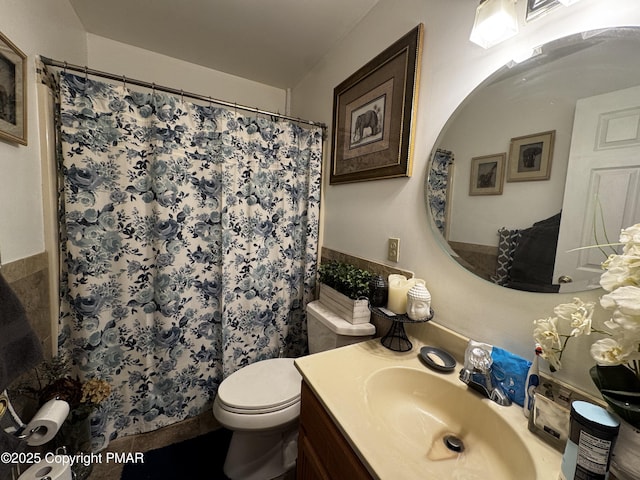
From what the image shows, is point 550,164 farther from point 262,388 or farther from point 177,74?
point 177,74

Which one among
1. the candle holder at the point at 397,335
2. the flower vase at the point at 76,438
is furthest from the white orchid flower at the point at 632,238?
the flower vase at the point at 76,438

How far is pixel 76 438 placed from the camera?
1123mm

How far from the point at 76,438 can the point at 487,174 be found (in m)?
2.00

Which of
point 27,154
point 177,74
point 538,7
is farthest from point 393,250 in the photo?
point 177,74

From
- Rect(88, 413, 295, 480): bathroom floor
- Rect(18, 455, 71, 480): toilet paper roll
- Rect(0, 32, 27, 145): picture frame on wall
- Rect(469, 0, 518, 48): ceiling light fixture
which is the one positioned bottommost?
Rect(88, 413, 295, 480): bathroom floor

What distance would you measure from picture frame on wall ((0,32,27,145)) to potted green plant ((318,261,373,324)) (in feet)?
4.34

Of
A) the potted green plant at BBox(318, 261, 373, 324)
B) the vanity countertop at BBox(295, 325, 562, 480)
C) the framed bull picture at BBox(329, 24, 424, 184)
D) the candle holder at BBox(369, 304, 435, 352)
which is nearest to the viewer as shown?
the vanity countertop at BBox(295, 325, 562, 480)

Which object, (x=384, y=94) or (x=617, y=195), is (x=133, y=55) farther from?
(x=617, y=195)

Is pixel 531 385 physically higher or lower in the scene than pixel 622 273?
lower

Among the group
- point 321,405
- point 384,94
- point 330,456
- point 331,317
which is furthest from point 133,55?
point 330,456

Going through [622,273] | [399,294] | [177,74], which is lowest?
[399,294]

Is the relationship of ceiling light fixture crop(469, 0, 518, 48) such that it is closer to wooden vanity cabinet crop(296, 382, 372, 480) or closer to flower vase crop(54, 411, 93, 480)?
wooden vanity cabinet crop(296, 382, 372, 480)

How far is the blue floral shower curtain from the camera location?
1.17 meters

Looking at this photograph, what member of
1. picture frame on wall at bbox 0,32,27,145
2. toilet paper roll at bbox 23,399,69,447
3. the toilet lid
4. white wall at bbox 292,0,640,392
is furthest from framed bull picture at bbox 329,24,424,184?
toilet paper roll at bbox 23,399,69,447
